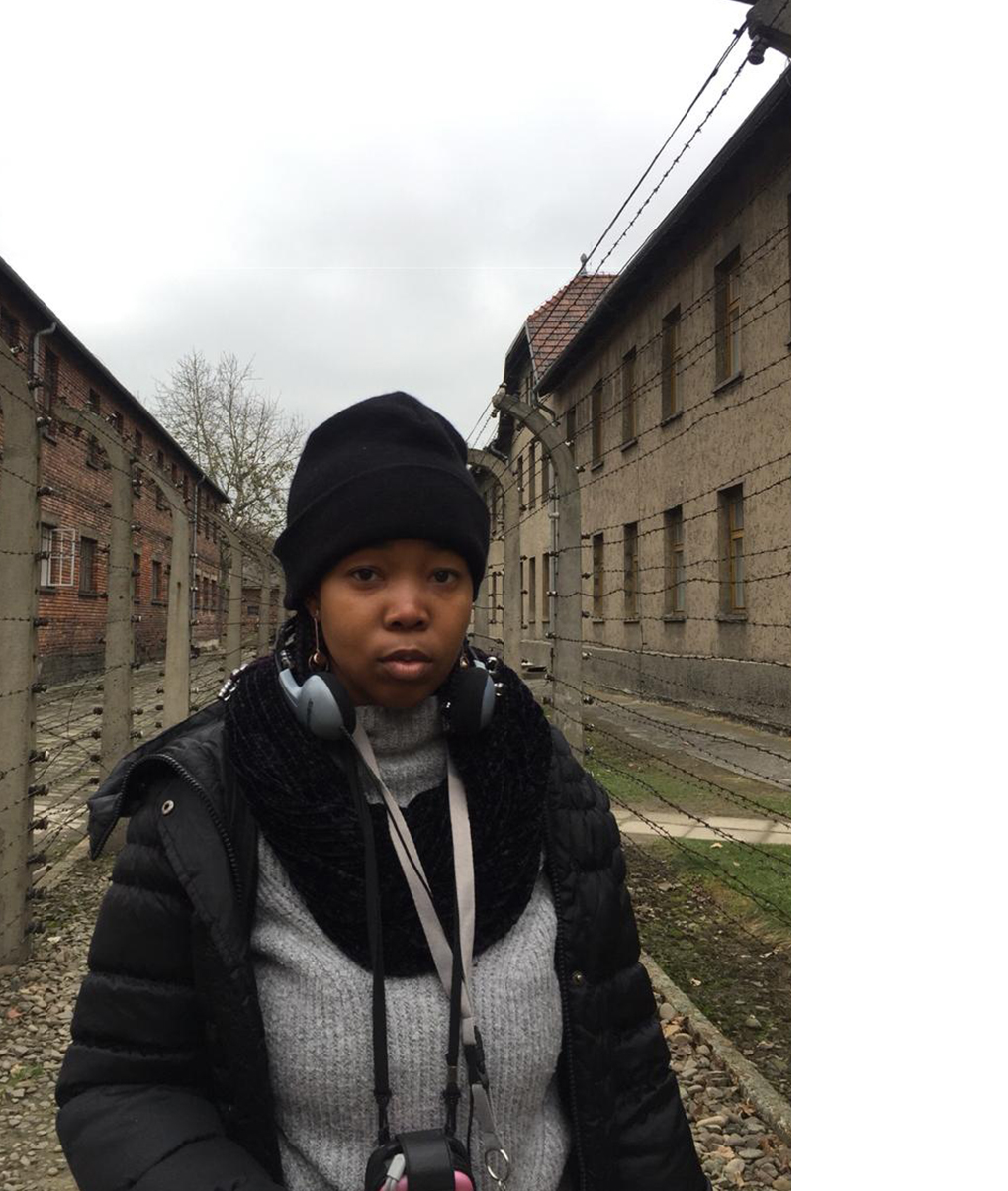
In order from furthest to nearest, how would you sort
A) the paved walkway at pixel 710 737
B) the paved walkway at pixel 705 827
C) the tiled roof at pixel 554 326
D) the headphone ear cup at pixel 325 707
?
the tiled roof at pixel 554 326 → the paved walkway at pixel 710 737 → the paved walkway at pixel 705 827 → the headphone ear cup at pixel 325 707

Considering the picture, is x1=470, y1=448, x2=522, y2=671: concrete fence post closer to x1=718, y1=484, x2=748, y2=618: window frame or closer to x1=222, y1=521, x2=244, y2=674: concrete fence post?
x1=222, y1=521, x2=244, y2=674: concrete fence post

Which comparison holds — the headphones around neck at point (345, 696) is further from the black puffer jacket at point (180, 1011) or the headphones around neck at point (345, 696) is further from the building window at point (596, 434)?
the building window at point (596, 434)

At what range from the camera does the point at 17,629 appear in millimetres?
4031

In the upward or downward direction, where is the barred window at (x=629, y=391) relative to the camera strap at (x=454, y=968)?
upward

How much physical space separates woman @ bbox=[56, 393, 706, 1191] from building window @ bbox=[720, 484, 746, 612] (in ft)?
41.1

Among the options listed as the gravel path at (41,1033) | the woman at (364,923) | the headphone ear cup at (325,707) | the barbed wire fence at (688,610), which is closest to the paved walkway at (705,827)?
the barbed wire fence at (688,610)

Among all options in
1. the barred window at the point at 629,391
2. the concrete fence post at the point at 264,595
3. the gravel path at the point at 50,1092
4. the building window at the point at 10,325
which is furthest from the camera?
the building window at the point at 10,325

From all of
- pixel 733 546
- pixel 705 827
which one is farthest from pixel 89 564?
pixel 705 827

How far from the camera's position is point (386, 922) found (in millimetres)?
1259

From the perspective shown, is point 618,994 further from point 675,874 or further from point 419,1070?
point 675,874

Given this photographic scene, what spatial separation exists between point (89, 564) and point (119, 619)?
1931 cm

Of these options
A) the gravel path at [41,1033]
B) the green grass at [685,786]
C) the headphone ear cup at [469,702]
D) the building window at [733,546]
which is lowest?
the gravel path at [41,1033]

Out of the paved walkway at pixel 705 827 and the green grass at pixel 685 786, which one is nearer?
the paved walkway at pixel 705 827

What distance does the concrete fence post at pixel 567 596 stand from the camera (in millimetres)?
4281
